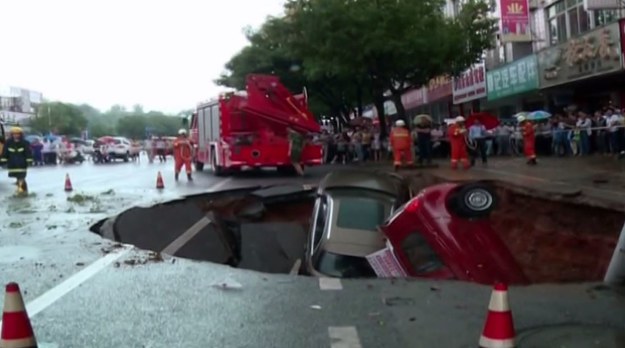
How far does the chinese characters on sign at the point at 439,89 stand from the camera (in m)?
46.6

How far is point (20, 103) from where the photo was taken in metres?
123

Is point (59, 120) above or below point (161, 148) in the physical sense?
above

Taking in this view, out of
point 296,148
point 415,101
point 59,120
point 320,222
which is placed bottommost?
point 320,222

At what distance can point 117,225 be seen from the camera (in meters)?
12.5

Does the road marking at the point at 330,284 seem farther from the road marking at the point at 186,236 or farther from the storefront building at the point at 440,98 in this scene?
the storefront building at the point at 440,98

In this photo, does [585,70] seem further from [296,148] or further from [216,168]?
[216,168]

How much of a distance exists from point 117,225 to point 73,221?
886 mm

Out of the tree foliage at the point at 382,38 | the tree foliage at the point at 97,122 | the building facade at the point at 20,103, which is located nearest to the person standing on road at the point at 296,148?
the tree foliage at the point at 382,38

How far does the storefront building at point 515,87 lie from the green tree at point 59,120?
84.6m

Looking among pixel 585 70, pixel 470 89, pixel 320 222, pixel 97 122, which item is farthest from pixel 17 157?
pixel 97 122

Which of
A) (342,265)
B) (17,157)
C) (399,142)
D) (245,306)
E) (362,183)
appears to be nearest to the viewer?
(245,306)

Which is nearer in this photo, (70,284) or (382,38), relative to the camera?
(70,284)

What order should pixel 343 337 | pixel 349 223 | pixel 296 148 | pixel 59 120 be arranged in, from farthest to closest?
1. pixel 59 120
2. pixel 296 148
3. pixel 349 223
4. pixel 343 337

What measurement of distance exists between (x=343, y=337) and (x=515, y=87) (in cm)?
3106
